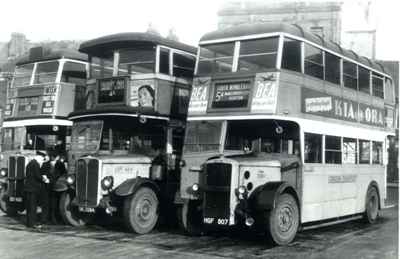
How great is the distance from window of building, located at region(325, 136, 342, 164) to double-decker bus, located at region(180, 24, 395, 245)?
0.02 m

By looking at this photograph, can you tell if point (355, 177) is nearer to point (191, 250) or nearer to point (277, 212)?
point (277, 212)

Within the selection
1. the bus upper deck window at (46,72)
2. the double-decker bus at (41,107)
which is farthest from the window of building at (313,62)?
the bus upper deck window at (46,72)

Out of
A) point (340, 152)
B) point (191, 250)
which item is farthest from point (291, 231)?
point (340, 152)

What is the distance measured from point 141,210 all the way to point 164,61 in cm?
351

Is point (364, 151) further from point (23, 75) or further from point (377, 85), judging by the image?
point (23, 75)

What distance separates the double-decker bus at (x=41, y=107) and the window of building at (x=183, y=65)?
10.1ft

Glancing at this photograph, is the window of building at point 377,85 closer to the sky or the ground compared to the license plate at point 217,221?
closer to the sky

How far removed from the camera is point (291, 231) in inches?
389

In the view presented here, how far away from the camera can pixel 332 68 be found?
1196 cm

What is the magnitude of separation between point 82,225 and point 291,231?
189 inches

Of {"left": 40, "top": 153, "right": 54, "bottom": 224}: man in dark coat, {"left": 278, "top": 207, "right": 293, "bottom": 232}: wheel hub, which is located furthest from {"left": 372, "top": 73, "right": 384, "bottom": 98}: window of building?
{"left": 40, "top": 153, "right": 54, "bottom": 224}: man in dark coat

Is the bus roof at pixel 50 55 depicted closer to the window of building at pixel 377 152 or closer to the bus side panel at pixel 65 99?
the bus side panel at pixel 65 99

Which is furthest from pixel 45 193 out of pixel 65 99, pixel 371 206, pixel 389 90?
pixel 389 90

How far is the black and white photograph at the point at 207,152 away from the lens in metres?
9.67
